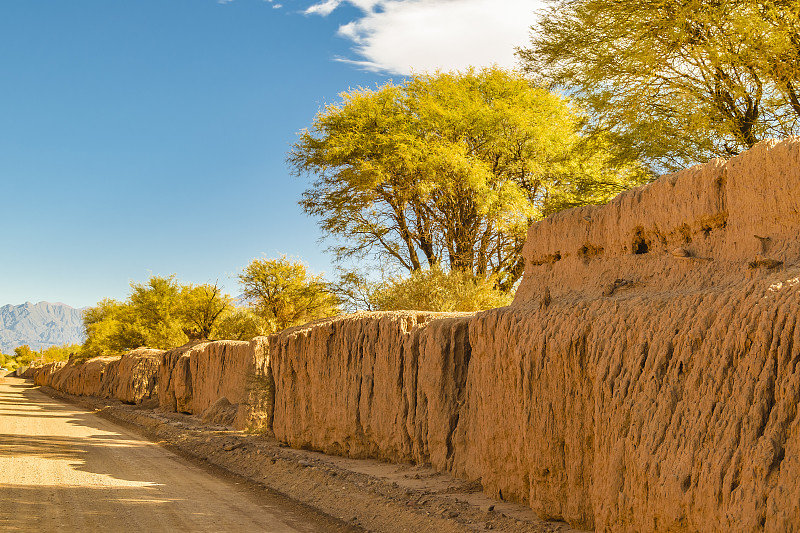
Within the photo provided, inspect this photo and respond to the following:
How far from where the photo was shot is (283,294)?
32.3 metres

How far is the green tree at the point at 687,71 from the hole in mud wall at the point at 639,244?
19.7 ft

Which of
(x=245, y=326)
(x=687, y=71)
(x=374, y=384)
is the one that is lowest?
(x=374, y=384)

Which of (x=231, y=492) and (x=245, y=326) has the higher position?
(x=245, y=326)

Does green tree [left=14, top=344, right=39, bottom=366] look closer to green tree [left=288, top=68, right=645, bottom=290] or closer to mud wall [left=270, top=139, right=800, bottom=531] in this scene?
green tree [left=288, top=68, right=645, bottom=290]

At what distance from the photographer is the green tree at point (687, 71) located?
1257 centimetres

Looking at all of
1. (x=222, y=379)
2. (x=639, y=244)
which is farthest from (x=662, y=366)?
(x=222, y=379)

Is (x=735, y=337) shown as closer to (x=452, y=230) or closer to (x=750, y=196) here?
(x=750, y=196)

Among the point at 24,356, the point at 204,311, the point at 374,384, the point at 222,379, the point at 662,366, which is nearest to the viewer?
the point at 662,366

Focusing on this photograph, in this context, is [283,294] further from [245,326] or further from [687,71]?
[687,71]

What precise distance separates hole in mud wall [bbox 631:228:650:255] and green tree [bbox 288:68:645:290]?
1555 cm

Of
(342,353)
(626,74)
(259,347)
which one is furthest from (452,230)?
(342,353)

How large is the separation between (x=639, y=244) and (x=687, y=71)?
8.29 metres

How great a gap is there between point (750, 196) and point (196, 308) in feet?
130

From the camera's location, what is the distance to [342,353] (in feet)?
42.5
